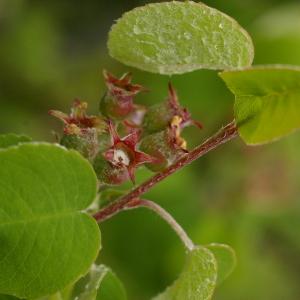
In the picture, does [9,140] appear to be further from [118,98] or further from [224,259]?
[224,259]

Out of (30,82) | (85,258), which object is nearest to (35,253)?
(85,258)

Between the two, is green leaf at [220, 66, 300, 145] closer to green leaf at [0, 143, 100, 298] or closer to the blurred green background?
green leaf at [0, 143, 100, 298]

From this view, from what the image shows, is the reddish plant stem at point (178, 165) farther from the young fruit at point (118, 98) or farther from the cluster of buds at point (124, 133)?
the young fruit at point (118, 98)

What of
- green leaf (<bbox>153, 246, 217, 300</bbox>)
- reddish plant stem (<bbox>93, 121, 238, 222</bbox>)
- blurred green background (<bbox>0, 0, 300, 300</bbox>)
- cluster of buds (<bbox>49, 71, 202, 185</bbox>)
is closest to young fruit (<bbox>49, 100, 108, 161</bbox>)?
cluster of buds (<bbox>49, 71, 202, 185</bbox>)

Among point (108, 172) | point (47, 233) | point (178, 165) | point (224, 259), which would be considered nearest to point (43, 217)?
point (47, 233)

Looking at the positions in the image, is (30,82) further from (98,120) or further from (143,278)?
(98,120)

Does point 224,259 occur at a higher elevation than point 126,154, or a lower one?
lower
